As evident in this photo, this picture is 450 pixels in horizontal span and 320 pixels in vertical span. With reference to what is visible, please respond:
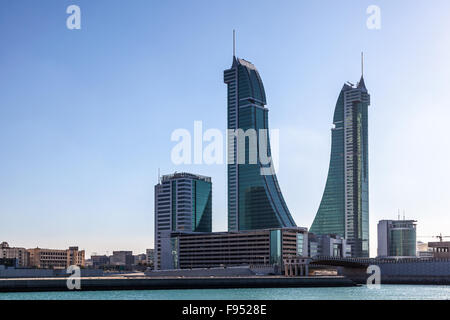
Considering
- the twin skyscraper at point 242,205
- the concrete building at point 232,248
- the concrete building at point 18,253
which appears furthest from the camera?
the concrete building at point 18,253

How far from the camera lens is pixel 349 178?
15950 centimetres

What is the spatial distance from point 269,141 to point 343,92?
41304mm

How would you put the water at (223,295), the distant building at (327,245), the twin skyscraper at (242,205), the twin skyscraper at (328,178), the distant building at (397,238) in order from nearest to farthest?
1. the water at (223,295)
2. the twin skyscraper at (242,205)
3. the distant building at (327,245)
4. the twin skyscraper at (328,178)
5. the distant building at (397,238)

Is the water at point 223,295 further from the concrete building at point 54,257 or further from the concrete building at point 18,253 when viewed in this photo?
the concrete building at point 54,257

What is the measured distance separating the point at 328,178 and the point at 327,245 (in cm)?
3013

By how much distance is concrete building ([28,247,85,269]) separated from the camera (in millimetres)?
140500

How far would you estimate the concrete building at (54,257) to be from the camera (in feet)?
461

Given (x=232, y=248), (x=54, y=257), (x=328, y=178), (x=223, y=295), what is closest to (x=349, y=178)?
(x=328, y=178)

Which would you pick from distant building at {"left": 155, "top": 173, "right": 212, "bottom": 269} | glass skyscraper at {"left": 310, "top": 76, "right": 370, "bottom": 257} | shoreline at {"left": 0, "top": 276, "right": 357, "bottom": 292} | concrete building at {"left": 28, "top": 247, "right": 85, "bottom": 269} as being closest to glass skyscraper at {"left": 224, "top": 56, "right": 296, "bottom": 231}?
distant building at {"left": 155, "top": 173, "right": 212, "bottom": 269}

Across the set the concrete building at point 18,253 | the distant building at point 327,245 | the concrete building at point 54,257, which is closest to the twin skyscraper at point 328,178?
the distant building at point 327,245

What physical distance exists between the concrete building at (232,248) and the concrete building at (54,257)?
3031cm

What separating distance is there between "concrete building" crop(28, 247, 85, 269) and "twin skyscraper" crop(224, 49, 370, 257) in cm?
3790
